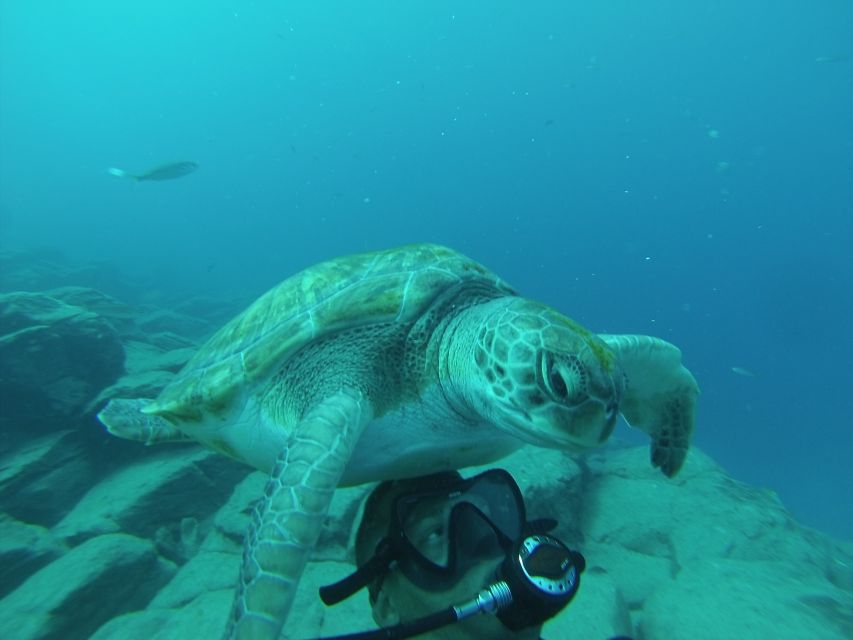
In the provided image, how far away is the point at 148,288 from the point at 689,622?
31.6 metres

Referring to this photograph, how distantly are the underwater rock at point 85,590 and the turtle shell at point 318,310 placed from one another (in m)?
1.70

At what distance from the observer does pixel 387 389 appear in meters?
2.57

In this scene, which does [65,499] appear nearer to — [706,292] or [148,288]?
[148,288]

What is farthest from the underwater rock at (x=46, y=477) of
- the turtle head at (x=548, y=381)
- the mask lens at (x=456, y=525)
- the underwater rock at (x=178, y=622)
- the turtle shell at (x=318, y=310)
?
the turtle head at (x=548, y=381)

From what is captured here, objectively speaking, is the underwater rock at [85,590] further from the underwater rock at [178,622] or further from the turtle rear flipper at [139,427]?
the turtle rear flipper at [139,427]

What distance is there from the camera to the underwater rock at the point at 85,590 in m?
3.28

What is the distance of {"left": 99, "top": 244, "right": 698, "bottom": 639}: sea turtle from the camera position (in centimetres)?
181

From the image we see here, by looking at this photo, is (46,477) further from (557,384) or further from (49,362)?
(557,384)

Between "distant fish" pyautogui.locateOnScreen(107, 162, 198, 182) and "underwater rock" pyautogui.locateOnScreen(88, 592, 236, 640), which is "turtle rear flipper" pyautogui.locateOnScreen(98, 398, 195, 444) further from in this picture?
"distant fish" pyautogui.locateOnScreen(107, 162, 198, 182)

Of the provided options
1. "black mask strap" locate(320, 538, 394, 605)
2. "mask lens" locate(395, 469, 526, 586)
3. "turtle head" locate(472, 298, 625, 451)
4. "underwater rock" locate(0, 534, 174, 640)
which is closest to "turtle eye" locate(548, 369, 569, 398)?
"turtle head" locate(472, 298, 625, 451)

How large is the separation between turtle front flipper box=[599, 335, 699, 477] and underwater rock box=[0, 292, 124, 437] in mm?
6221

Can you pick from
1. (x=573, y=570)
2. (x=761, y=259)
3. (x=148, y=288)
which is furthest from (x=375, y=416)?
(x=761, y=259)

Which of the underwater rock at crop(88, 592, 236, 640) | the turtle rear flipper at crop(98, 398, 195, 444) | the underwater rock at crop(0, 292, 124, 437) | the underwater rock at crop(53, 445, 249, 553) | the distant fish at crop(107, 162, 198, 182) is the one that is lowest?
the underwater rock at crop(53, 445, 249, 553)

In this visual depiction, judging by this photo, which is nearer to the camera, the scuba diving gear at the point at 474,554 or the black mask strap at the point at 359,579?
the scuba diving gear at the point at 474,554
